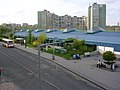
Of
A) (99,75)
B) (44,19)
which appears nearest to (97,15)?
(44,19)

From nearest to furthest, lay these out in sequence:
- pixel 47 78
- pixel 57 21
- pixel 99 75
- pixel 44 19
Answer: pixel 47 78 → pixel 99 75 → pixel 57 21 → pixel 44 19

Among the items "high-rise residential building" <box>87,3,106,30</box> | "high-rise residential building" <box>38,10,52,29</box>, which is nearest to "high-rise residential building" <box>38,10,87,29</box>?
"high-rise residential building" <box>38,10,52,29</box>

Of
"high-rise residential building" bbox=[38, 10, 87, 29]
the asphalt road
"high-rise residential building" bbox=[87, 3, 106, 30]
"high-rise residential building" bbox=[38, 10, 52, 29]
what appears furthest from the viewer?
"high-rise residential building" bbox=[38, 10, 52, 29]

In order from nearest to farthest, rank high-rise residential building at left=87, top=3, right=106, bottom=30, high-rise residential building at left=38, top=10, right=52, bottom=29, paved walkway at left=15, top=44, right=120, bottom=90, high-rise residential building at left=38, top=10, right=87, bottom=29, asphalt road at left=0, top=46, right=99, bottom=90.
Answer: asphalt road at left=0, top=46, right=99, bottom=90, paved walkway at left=15, top=44, right=120, bottom=90, high-rise residential building at left=87, top=3, right=106, bottom=30, high-rise residential building at left=38, top=10, right=87, bottom=29, high-rise residential building at left=38, top=10, right=52, bottom=29

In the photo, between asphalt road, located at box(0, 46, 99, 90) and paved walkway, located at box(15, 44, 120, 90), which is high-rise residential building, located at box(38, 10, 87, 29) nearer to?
paved walkway, located at box(15, 44, 120, 90)

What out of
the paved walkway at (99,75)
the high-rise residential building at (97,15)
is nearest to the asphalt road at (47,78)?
the paved walkway at (99,75)

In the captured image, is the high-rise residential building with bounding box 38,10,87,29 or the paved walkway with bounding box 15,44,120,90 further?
the high-rise residential building with bounding box 38,10,87,29

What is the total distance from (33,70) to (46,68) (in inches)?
97.1

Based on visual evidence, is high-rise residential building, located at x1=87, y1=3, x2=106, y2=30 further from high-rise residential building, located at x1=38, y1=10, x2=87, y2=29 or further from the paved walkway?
the paved walkway

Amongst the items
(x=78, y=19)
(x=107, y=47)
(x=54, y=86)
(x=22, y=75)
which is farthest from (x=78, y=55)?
(x=78, y=19)

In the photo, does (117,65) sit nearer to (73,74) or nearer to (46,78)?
(73,74)

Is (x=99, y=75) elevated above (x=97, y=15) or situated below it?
below

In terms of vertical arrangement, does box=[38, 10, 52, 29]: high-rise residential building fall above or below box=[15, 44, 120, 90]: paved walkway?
above

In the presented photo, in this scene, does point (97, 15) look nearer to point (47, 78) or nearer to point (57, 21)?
point (57, 21)
